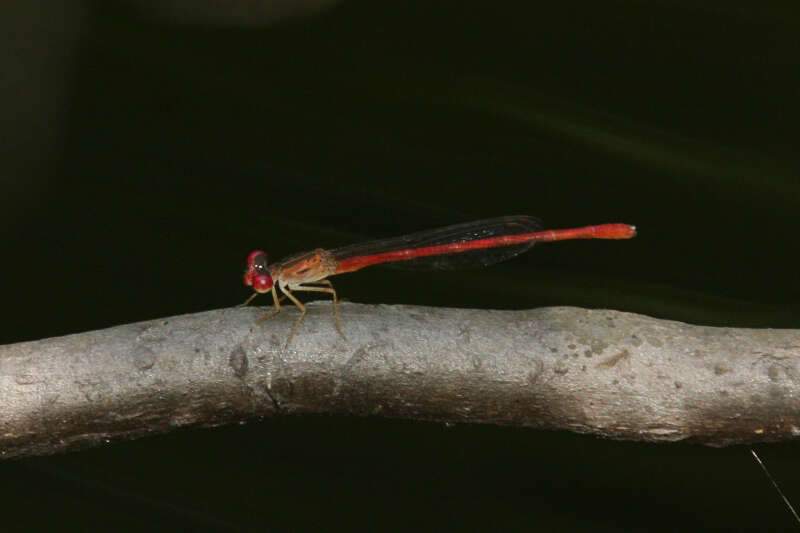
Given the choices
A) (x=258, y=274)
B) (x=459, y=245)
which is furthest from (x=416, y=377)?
(x=459, y=245)

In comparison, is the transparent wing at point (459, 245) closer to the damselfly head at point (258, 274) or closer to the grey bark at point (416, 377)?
the damselfly head at point (258, 274)

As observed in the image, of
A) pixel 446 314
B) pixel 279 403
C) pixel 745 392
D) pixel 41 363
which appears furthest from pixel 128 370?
pixel 745 392

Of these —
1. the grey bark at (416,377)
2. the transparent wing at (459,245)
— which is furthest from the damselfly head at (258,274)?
the transparent wing at (459,245)

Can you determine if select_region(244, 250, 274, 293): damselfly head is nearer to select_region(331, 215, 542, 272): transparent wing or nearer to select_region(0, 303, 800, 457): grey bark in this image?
select_region(0, 303, 800, 457): grey bark

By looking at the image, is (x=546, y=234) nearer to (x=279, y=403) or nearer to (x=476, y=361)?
(x=476, y=361)

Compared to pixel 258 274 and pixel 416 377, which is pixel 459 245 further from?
pixel 416 377
